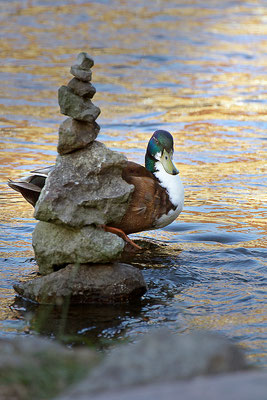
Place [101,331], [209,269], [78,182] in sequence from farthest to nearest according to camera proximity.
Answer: [209,269] → [78,182] → [101,331]

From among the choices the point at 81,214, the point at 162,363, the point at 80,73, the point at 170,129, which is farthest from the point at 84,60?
the point at 170,129

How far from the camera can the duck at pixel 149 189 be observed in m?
6.71

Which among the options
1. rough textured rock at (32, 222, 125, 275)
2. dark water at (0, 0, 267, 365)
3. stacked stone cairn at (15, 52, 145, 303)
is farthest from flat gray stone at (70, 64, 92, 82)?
dark water at (0, 0, 267, 365)

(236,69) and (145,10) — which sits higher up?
(145,10)

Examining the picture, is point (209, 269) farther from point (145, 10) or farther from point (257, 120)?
point (145, 10)

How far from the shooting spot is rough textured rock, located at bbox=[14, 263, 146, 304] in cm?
552

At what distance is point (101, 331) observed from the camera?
510cm

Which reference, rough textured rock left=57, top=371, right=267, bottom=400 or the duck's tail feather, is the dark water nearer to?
the duck's tail feather

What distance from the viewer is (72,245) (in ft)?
18.2

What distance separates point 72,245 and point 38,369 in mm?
2567

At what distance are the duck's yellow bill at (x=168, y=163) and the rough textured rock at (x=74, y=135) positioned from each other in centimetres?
169

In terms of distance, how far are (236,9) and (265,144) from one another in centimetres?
1270

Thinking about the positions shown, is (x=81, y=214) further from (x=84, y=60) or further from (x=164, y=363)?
(x=164, y=363)

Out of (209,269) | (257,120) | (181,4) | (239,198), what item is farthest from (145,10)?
(209,269)
